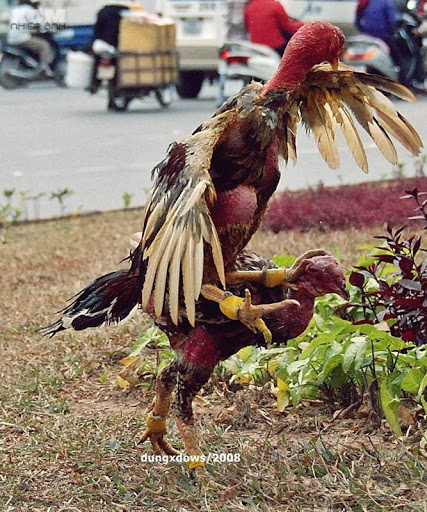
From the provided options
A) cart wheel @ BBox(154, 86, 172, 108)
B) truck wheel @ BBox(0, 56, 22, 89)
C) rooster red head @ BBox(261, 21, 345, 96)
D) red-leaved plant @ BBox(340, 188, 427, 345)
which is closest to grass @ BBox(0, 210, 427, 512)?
red-leaved plant @ BBox(340, 188, 427, 345)

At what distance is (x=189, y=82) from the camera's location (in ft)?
56.0

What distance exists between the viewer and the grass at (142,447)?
283cm

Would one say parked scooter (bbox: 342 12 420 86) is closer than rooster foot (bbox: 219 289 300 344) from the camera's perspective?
No

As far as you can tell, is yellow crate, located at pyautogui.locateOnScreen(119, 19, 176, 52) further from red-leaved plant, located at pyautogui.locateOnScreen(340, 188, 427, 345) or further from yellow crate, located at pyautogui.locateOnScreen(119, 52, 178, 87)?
red-leaved plant, located at pyautogui.locateOnScreen(340, 188, 427, 345)

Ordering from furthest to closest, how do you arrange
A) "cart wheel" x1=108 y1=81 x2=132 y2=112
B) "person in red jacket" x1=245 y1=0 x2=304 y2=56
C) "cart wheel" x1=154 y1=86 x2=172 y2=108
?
"cart wheel" x1=154 y1=86 x2=172 y2=108, "cart wheel" x1=108 y1=81 x2=132 y2=112, "person in red jacket" x1=245 y1=0 x2=304 y2=56

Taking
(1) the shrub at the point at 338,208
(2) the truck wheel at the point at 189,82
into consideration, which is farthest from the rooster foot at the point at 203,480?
(2) the truck wheel at the point at 189,82

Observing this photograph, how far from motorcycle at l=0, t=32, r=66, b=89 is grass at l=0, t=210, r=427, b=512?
47.9ft

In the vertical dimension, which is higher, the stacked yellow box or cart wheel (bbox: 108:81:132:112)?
the stacked yellow box

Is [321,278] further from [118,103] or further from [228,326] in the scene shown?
[118,103]

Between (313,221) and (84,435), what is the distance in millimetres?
3238

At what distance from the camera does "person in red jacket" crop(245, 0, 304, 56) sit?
9484 millimetres

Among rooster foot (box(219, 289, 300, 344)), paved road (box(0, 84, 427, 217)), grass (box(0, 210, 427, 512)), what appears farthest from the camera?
paved road (box(0, 84, 427, 217))

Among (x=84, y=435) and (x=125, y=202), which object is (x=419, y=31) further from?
(x=84, y=435)

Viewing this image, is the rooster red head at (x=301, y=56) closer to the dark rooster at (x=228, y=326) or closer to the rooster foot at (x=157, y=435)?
the dark rooster at (x=228, y=326)
